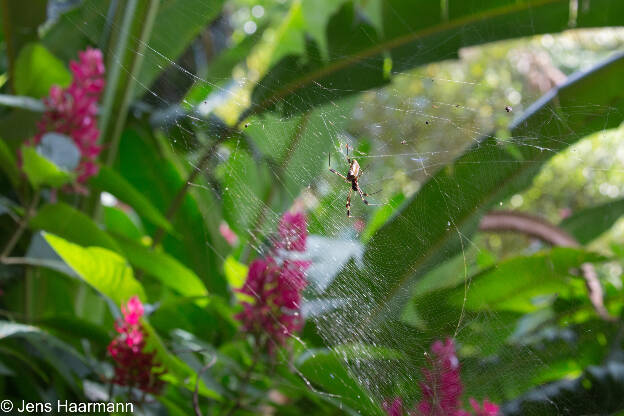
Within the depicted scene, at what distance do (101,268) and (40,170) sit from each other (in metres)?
0.21

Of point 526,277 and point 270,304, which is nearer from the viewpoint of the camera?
point 270,304

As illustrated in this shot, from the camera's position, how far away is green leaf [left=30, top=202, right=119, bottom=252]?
39.2 inches

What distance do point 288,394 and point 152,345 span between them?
306mm

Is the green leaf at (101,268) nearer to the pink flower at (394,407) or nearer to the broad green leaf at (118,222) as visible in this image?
the pink flower at (394,407)

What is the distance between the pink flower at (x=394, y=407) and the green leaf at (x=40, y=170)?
61cm

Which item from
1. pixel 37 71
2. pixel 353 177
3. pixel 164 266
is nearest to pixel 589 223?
pixel 353 177

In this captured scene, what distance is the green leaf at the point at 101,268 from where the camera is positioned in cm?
83

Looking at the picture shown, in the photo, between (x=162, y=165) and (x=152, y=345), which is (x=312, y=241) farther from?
(x=162, y=165)

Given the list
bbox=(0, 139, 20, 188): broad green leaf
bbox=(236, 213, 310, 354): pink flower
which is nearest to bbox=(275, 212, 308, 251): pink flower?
bbox=(236, 213, 310, 354): pink flower

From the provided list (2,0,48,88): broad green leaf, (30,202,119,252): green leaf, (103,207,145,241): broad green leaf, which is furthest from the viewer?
(103,207,145,241): broad green leaf

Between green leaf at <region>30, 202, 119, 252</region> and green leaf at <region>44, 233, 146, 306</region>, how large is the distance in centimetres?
12

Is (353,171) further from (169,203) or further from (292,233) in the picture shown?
(169,203)

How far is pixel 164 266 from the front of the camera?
3.46ft

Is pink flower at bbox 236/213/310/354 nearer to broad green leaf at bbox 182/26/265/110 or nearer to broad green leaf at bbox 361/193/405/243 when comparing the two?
broad green leaf at bbox 361/193/405/243
